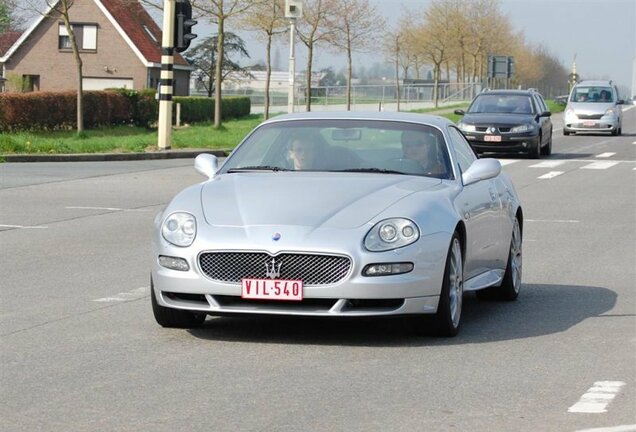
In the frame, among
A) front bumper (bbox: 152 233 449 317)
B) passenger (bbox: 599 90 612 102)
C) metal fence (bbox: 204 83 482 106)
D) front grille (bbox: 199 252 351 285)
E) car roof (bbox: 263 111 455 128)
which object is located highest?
car roof (bbox: 263 111 455 128)

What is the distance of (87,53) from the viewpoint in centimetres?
8156

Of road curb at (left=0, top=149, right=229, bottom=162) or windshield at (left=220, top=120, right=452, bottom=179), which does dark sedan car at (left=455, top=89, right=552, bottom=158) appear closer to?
road curb at (left=0, top=149, right=229, bottom=162)

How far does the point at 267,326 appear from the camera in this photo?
9.05m

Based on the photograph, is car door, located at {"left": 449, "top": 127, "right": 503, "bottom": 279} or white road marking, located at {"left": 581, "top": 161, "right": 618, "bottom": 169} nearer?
car door, located at {"left": 449, "top": 127, "right": 503, "bottom": 279}

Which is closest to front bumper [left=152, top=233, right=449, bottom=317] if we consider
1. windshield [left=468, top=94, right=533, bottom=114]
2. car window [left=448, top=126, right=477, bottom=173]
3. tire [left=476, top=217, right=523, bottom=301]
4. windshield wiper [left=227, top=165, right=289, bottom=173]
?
windshield wiper [left=227, top=165, right=289, bottom=173]

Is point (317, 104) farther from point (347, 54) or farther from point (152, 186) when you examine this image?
point (152, 186)

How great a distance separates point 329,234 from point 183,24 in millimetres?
23457

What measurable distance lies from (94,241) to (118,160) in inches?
652

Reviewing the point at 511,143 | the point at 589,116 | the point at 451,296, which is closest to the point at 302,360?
the point at 451,296

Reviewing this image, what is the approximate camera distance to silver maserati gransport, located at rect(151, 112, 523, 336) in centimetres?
815

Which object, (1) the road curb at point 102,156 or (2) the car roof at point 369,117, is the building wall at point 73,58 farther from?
(2) the car roof at point 369,117

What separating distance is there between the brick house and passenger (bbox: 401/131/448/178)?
72539mm

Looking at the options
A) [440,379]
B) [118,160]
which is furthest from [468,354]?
[118,160]

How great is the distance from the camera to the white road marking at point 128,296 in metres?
10.3
